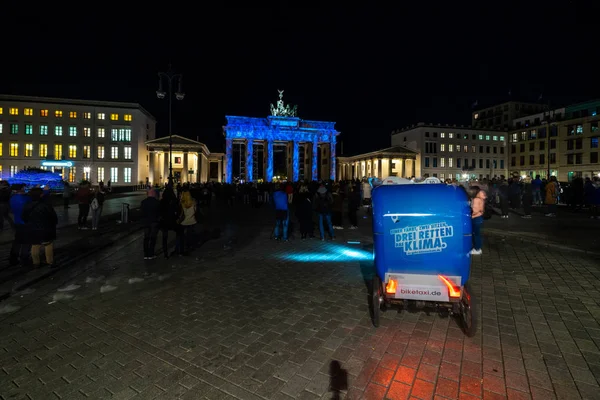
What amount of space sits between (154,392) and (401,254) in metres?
3.06

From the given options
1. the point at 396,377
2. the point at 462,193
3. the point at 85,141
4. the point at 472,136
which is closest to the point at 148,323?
the point at 396,377

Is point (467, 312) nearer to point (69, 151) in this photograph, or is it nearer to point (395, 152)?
point (69, 151)

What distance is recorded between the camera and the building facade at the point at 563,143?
57531 millimetres

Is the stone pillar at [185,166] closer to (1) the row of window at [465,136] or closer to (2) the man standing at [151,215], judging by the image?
(1) the row of window at [465,136]

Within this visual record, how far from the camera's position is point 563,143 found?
6266cm

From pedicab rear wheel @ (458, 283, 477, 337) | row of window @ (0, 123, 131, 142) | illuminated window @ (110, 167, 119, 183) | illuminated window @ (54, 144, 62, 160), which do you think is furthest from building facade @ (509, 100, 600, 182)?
illuminated window @ (54, 144, 62, 160)

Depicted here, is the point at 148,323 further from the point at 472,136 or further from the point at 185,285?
the point at 472,136

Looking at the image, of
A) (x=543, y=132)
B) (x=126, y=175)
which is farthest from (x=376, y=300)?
(x=543, y=132)

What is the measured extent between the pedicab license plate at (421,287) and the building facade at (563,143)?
6015cm

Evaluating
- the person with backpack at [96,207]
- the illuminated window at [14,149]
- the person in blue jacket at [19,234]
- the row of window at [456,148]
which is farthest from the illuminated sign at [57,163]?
the row of window at [456,148]

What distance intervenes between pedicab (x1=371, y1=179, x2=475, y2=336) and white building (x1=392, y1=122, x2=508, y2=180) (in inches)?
3016

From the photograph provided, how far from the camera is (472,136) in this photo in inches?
3103

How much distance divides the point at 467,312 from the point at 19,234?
352 inches

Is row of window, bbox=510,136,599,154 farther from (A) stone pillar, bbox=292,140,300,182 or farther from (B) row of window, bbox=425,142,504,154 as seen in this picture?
(A) stone pillar, bbox=292,140,300,182
